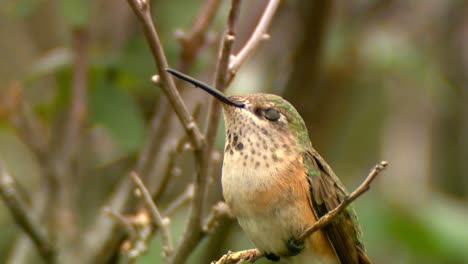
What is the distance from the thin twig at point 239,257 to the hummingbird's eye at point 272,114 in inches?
17.3

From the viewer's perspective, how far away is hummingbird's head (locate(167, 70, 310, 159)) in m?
2.38

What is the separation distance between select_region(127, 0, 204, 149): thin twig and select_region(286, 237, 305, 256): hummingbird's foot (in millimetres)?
485

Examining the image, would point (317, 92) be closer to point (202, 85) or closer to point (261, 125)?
point (261, 125)

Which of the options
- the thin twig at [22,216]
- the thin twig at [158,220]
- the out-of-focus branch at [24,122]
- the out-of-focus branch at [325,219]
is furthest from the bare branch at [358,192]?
the out-of-focus branch at [24,122]

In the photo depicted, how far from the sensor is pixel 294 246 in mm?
2348

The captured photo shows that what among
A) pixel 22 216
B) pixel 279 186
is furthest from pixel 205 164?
pixel 22 216

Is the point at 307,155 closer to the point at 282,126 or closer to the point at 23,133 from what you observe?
the point at 282,126

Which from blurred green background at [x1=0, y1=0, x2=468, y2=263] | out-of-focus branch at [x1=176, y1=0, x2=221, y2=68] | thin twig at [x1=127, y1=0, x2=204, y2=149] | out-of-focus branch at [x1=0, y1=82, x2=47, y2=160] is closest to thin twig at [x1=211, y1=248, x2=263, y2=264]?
thin twig at [x1=127, y1=0, x2=204, y2=149]

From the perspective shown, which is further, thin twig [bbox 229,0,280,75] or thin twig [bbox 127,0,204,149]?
thin twig [bbox 229,0,280,75]

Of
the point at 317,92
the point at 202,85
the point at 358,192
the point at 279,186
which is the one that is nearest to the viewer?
the point at 358,192

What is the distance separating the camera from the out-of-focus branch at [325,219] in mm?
1637

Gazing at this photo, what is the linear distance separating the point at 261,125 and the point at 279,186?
240 mm

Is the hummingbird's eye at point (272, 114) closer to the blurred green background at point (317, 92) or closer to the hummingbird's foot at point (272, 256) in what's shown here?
the hummingbird's foot at point (272, 256)

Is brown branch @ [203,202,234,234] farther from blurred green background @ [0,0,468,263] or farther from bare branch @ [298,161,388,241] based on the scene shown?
blurred green background @ [0,0,468,263]
